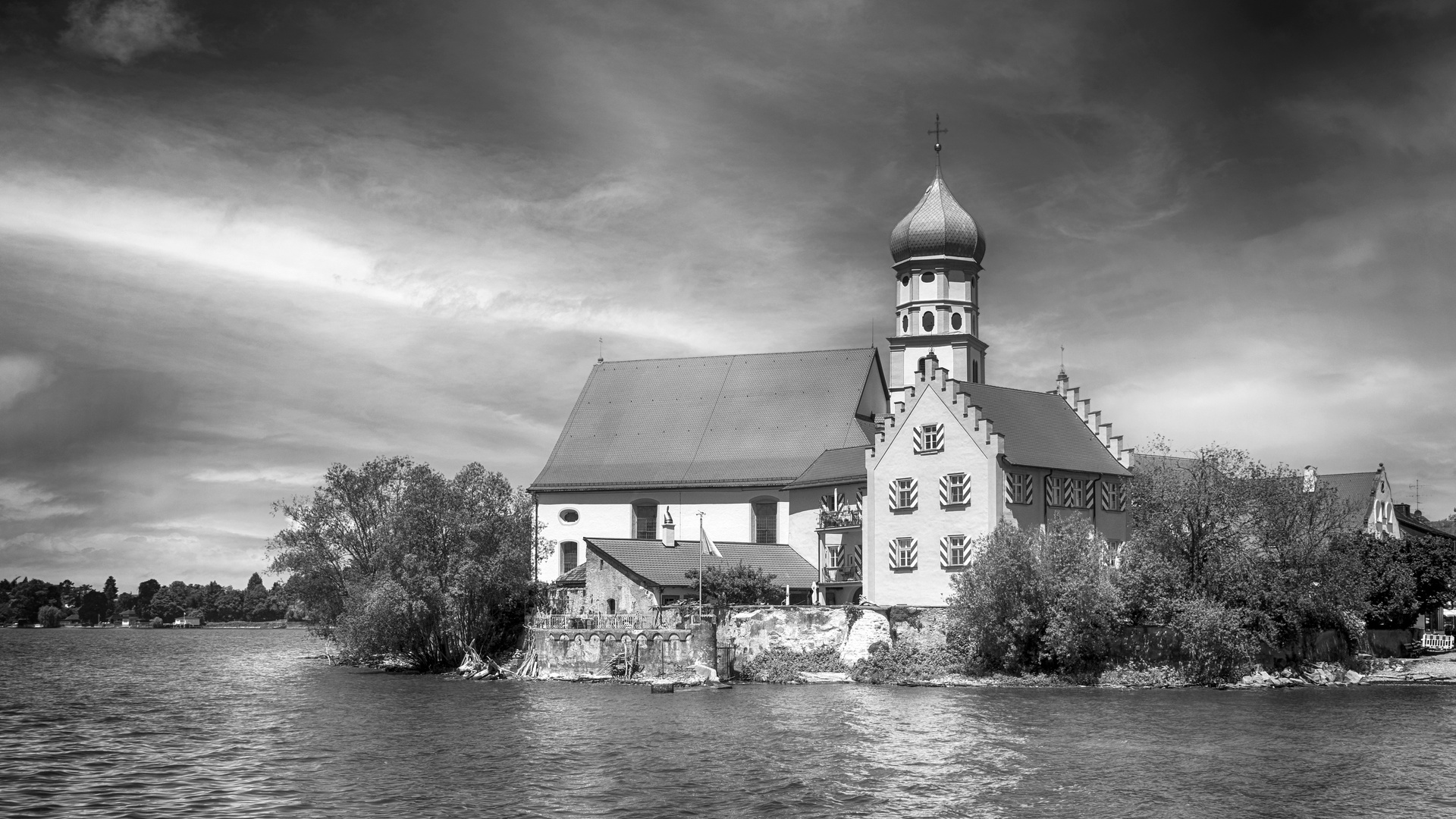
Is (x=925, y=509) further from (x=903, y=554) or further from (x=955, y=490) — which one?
(x=903, y=554)

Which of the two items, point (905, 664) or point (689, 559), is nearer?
point (905, 664)

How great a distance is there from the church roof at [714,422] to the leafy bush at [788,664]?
17.0 m

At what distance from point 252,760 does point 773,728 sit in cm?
1542

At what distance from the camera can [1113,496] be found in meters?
68.6

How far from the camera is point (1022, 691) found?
2126 inches

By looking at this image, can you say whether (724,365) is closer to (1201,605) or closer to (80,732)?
(1201,605)

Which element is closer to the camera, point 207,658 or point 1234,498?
point 1234,498

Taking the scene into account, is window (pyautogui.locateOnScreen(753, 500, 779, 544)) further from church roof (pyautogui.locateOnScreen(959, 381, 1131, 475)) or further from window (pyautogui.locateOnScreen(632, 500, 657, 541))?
church roof (pyautogui.locateOnScreen(959, 381, 1131, 475))

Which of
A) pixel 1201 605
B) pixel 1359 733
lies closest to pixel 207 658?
pixel 1201 605

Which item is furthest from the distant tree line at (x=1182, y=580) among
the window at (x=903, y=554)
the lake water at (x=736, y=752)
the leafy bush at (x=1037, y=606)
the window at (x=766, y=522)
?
the window at (x=766, y=522)

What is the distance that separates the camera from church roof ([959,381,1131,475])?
64.9 m

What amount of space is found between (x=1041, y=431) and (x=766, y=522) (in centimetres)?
1809

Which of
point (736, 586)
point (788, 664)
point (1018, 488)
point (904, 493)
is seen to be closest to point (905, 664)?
point (788, 664)

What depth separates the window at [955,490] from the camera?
62.8 metres
